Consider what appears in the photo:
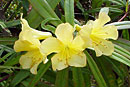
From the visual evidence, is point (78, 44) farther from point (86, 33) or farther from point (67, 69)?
point (67, 69)

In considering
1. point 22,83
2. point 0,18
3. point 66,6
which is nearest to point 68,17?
point 66,6

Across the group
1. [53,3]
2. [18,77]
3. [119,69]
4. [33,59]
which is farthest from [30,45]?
[119,69]

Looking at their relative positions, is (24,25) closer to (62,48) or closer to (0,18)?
(62,48)

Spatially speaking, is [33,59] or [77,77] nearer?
[33,59]

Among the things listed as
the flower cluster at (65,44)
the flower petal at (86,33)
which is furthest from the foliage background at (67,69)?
the flower petal at (86,33)

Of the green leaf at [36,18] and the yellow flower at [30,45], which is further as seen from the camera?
the green leaf at [36,18]

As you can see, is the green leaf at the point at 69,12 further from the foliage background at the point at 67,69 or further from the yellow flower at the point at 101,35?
the yellow flower at the point at 101,35

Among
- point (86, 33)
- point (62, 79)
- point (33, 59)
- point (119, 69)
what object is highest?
point (86, 33)
